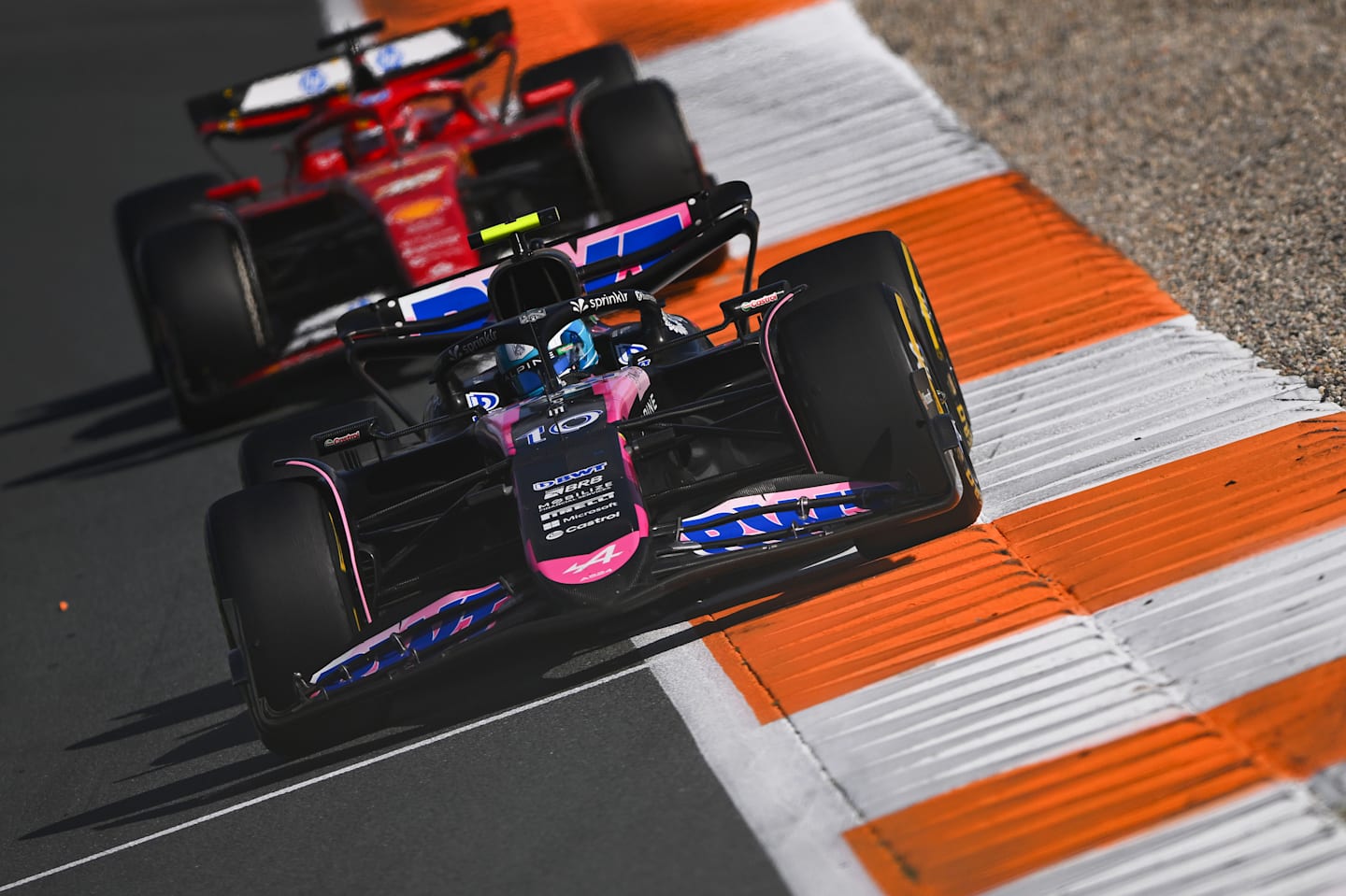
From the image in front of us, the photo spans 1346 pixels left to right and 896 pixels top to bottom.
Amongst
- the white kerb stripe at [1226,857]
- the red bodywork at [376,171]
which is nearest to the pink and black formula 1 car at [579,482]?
the white kerb stripe at [1226,857]

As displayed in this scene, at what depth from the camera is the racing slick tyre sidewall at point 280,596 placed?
5676mm

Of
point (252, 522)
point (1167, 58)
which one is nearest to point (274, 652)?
point (252, 522)

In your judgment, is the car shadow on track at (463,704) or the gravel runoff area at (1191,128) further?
the gravel runoff area at (1191,128)

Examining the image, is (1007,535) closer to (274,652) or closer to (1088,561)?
(1088,561)

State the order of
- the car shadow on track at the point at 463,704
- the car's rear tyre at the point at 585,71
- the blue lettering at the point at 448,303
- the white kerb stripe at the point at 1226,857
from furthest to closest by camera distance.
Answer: the car's rear tyre at the point at 585,71
the blue lettering at the point at 448,303
the car shadow on track at the point at 463,704
the white kerb stripe at the point at 1226,857

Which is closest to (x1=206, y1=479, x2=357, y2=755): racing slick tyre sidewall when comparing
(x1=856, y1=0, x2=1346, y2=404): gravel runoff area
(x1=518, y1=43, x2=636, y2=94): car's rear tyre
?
(x1=856, y1=0, x2=1346, y2=404): gravel runoff area

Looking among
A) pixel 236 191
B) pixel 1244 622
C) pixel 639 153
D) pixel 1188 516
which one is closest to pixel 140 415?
pixel 236 191

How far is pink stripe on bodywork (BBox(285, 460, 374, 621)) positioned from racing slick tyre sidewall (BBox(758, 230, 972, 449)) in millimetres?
1944

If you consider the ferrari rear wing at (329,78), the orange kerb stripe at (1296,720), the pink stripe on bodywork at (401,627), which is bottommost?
the orange kerb stripe at (1296,720)

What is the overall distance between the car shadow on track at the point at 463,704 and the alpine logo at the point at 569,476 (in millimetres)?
544

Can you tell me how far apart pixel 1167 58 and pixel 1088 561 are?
706 cm

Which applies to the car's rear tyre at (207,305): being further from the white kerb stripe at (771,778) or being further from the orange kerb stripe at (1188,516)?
the orange kerb stripe at (1188,516)

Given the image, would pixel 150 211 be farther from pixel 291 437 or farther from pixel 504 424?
pixel 504 424

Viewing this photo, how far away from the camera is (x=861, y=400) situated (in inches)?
230
